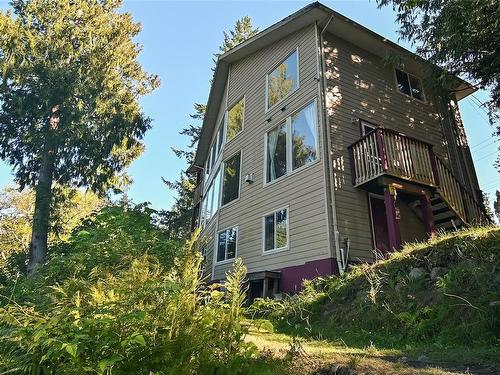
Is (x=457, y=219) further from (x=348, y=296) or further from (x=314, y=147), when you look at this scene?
(x=348, y=296)

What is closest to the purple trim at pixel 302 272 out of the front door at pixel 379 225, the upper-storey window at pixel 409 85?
the front door at pixel 379 225

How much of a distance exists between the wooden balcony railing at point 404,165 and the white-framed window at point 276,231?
6.99ft

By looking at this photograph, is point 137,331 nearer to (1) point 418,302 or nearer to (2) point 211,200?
(1) point 418,302

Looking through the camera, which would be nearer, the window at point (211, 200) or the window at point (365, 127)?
the window at point (365, 127)

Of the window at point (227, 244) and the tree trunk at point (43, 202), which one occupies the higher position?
the tree trunk at point (43, 202)

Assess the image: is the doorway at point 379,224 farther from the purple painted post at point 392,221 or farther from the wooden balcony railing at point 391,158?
the purple painted post at point 392,221

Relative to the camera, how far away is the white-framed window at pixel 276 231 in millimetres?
9514

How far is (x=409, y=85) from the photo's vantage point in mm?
12016

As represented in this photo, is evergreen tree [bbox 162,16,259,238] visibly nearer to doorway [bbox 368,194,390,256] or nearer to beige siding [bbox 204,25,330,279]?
beige siding [bbox 204,25,330,279]

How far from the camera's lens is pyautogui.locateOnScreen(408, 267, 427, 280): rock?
5183mm

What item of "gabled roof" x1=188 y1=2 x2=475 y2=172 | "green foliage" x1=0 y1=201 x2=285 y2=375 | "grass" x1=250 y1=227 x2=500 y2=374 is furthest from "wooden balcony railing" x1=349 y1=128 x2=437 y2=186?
"green foliage" x1=0 y1=201 x2=285 y2=375

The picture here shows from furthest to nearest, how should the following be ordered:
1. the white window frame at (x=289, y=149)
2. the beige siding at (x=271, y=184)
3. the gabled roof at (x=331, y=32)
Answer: the gabled roof at (x=331, y=32), the white window frame at (x=289, y=149), the beige siding at (x=271, y=184)

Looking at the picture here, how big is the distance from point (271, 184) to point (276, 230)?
Answer: 1.45 m

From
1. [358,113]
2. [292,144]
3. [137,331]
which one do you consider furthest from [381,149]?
[137,331]
